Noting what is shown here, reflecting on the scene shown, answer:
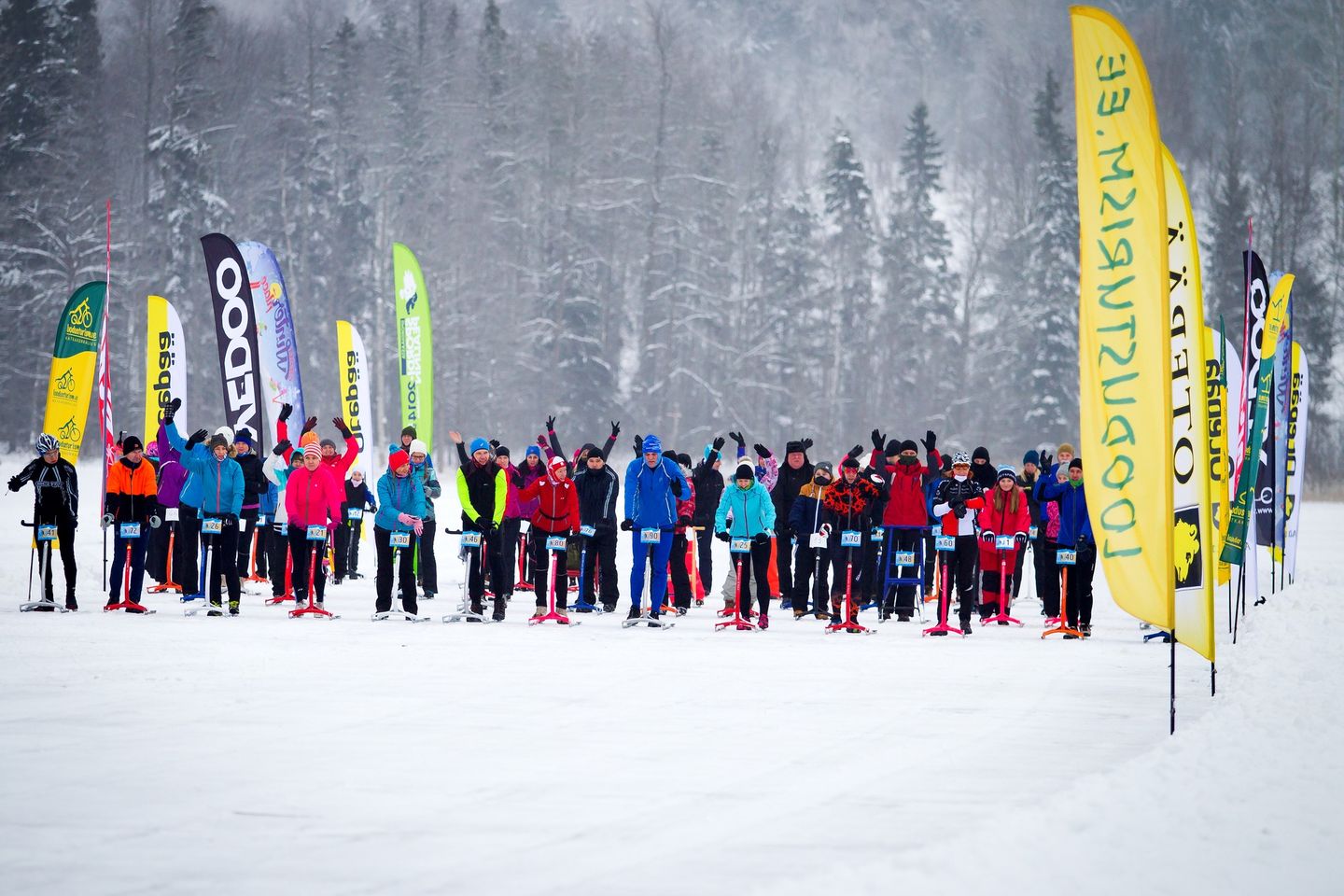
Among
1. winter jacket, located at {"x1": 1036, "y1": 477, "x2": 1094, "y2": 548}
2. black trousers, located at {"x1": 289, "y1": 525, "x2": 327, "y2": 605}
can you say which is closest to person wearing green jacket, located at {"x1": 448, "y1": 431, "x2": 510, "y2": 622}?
black trousers, located at {"x1": 289, "y1": 525, "x2": 327, "y2": 605}

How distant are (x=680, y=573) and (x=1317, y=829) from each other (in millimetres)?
10736

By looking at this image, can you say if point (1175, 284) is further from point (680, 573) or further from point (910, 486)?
point (680, 573)

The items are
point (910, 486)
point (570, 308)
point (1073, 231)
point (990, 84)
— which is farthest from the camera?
point (990, 84)

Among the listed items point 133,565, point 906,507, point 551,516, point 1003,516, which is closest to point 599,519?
point 551,516

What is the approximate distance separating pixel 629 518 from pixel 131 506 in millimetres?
5269

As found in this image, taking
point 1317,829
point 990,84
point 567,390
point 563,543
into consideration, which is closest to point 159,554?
point 563,543

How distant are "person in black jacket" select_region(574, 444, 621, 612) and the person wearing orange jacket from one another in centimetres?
466

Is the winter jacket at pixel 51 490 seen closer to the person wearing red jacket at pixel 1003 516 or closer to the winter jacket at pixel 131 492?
the winter jacket at pixel 131 492

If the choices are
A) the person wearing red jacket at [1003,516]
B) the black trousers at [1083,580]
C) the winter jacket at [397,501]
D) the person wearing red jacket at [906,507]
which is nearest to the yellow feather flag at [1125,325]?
the black trousers at [1083,580]

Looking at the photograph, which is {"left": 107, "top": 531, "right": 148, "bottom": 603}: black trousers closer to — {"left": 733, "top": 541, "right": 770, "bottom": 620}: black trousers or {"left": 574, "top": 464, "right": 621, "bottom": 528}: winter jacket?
{"left": 574, "top": 464, "right": 621, "bottom": 528}: winter jacket

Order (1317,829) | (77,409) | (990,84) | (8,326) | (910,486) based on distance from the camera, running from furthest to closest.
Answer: (990,84)
(8,326)
(77,409)
(910,486)
(1317,829)

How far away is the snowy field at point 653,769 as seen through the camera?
5.27 meters

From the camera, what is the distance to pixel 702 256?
55.3 metres

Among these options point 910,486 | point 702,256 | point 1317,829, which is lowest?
point 1317,829
